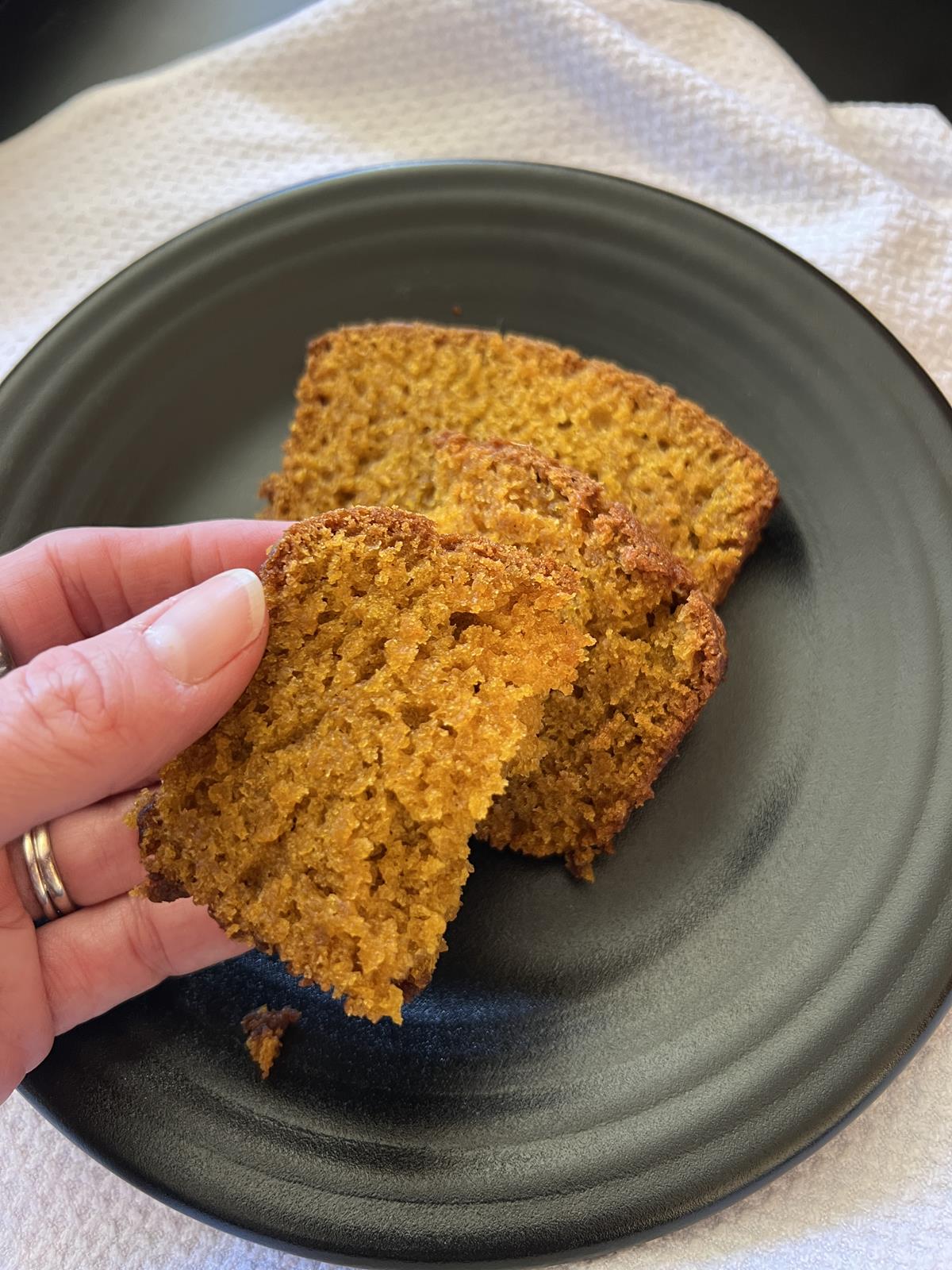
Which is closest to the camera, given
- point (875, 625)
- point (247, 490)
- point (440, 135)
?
point (875, 625)

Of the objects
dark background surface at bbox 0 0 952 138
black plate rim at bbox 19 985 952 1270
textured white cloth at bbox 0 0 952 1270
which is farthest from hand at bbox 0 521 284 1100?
dark background surface at bbox 0 0 952 138

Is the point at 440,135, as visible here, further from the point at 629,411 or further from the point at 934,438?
the point at 934,438

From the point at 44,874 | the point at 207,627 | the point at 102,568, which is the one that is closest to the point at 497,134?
the point at 102,568

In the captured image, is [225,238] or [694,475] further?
[225,238]

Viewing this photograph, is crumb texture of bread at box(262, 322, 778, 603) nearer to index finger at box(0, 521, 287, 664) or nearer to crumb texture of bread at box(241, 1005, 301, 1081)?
index finger at box(0, 521, 287, 664)

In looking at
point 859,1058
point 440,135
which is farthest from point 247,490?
point 859,1058

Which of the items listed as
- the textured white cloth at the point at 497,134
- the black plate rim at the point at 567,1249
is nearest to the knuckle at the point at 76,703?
the black plate rim at the point at 567,1249
